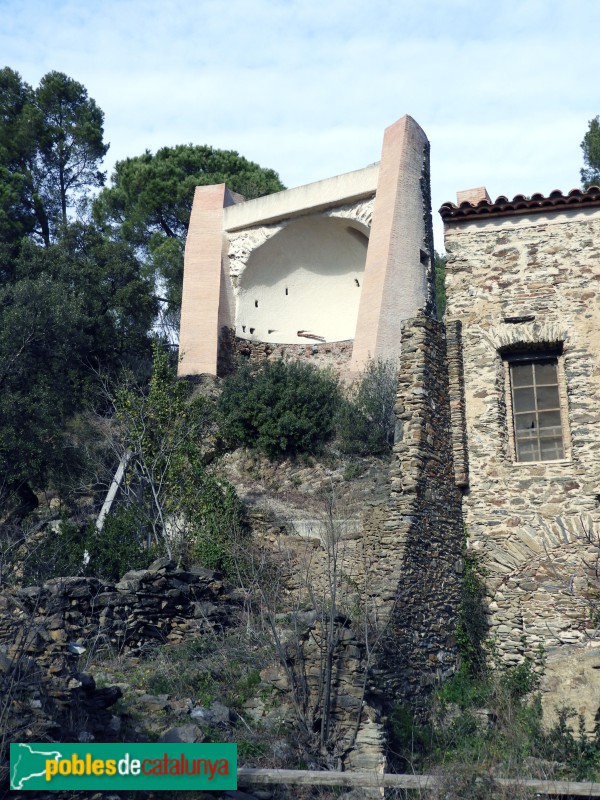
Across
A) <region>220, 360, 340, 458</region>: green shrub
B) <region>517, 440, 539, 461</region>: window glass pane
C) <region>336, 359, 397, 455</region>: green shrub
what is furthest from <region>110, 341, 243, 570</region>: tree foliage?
<region>517, 440, 539, 461</region>: window glass pane

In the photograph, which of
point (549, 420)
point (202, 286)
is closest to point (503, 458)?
point (549, 420)

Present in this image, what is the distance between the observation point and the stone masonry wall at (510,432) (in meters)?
11.6

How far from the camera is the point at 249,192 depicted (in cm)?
2753

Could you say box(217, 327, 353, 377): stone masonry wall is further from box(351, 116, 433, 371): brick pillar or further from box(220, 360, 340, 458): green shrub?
box(220, 360, 340, 458): green shrub

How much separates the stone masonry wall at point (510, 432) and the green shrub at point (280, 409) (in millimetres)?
5820

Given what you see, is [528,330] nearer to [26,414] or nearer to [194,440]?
[194,440]

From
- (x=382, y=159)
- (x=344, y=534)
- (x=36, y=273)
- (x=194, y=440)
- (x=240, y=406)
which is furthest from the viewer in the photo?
(x=36, y=273)

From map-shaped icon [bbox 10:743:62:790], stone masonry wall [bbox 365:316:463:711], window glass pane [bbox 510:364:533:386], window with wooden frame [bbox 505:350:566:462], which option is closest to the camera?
map-shaped icon [bbox 10:743:62:790]

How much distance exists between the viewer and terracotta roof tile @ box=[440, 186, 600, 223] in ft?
42.5

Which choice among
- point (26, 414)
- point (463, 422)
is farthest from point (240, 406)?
point (463, 422)

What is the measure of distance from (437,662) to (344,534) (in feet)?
9.54

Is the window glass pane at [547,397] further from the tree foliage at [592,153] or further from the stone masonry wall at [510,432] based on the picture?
the tree foliage at [592,153]

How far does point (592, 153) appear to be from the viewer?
1047 inches

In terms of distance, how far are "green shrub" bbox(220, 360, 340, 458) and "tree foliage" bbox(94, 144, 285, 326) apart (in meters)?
9.38
